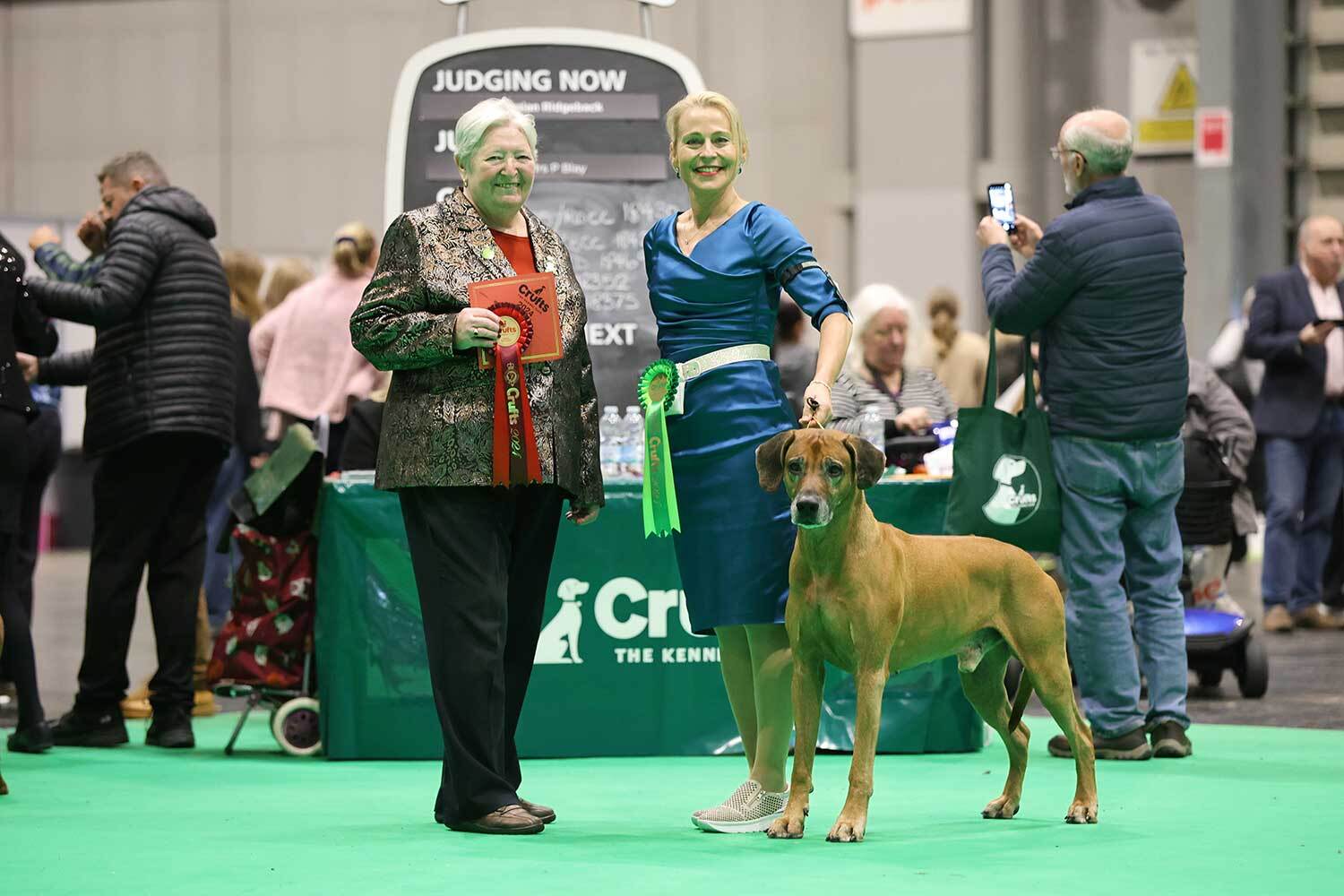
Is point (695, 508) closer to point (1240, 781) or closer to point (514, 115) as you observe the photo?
point (514, 115)

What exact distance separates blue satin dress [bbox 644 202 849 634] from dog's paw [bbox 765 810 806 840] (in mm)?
414

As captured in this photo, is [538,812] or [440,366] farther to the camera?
[538,812]

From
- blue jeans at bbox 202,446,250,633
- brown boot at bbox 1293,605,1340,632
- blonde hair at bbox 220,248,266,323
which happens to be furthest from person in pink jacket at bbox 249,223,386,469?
brown boot at bbox 1293,605,1340,632

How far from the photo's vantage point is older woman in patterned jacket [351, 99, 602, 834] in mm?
3951

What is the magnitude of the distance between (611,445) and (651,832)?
66.7 inches

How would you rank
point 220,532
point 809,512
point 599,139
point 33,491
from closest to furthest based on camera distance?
point 809,512 → point 33,491 → point 599,139 → point 220,532

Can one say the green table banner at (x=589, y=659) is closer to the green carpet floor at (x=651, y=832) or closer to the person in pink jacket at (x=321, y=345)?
the green carpet floor at (x=651, y=832)

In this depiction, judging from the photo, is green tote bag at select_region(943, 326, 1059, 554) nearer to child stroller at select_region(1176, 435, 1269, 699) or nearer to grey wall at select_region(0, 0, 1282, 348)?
child stroller at select_region(1176, 435, 1269, 699)

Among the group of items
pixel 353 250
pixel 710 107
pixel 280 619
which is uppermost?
pixel 710 107

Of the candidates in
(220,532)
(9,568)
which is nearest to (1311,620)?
(220,532)

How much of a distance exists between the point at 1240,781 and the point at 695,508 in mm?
1693

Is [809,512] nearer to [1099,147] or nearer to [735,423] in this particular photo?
[735,423]

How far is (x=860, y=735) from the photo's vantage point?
3863 millimetres

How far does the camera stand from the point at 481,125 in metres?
3.99
